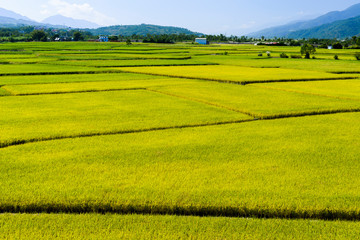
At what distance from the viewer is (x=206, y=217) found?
7082 millimetres

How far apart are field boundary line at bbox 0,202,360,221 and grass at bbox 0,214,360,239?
1.00 feet

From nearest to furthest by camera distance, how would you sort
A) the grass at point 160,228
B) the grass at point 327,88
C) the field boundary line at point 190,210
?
the grass at point 160,228 → the field boundary line at point 190,210 → the grass at point 327,88

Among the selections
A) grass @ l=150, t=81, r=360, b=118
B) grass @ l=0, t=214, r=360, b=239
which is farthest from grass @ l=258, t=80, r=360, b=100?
grass @ l=0, t=214, r=360, b=239

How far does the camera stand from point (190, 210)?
7375 mm

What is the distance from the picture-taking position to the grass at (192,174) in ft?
24.3

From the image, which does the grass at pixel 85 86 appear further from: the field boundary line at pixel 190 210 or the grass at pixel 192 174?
the field boundary line at pixel 190 210

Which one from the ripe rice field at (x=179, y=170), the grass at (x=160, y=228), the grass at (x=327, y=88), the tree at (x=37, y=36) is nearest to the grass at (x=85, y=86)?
the ripe rice field at (x=179, y=170)

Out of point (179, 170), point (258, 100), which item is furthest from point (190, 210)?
point (258, 100)

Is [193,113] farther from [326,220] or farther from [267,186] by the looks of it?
[326,220]

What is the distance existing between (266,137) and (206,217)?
6433 millimetres

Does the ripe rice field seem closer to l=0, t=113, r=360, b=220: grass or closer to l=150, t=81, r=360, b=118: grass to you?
l=0, t=113, r=360, b=220: grass

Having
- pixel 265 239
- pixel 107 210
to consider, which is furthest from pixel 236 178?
pixel 107 210

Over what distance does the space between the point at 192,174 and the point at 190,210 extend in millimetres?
1737

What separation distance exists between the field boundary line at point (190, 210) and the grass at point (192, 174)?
2cm
